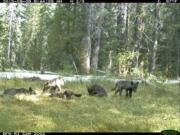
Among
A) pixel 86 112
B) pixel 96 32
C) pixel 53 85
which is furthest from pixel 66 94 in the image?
pixel 96 32

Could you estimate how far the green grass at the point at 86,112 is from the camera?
7977mm

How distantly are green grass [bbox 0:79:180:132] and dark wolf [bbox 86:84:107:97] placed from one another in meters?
0.11

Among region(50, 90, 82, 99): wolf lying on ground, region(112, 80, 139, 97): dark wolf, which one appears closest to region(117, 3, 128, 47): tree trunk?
region(112, 80, 139, 97): dark wolf

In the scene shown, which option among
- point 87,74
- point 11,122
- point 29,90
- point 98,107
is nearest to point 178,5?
point 87,74

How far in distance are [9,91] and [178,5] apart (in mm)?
6104

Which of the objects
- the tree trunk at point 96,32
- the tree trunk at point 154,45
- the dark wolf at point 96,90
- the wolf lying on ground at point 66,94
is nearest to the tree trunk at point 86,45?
the tree trunk at point 96,32

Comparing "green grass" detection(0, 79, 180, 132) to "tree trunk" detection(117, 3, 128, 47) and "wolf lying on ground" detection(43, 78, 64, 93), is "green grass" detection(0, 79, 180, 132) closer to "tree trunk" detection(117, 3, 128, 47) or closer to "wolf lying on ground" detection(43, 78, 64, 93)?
"wolf lying on ground" detection(43, 78, 64, 93)

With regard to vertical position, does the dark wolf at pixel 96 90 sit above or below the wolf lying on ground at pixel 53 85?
below

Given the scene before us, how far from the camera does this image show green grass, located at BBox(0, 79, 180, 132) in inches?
314

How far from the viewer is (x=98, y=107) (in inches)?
362

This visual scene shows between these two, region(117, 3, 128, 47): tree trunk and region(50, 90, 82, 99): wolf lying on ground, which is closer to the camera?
region(50, 90, 82, 99): wolf lying on ground

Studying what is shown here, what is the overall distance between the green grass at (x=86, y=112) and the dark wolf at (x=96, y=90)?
109mm

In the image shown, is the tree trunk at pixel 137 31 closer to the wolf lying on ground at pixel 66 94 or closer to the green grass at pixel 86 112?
the green grass at pixel 86 112

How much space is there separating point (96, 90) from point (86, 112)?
1102 millimetres
